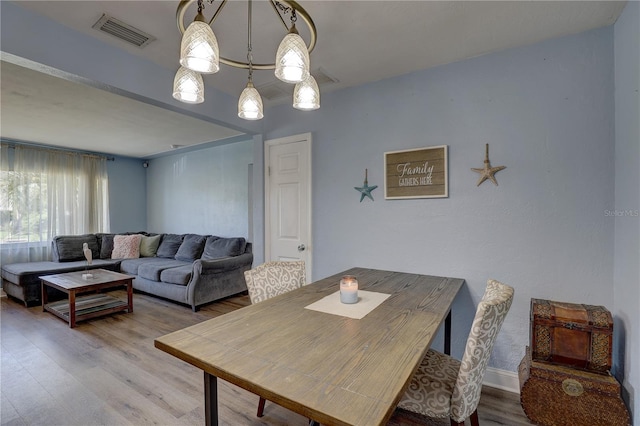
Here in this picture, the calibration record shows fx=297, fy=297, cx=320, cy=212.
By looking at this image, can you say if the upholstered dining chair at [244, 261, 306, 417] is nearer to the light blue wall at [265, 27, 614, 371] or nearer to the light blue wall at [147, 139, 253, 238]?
the light blue wall at [265, 27, 614, 371]

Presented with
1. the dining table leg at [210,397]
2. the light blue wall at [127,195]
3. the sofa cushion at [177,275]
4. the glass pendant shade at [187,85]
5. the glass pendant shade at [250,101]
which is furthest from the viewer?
the light blue wall at [127,195]

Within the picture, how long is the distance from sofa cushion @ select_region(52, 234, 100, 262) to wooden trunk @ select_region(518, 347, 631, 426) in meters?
6.21

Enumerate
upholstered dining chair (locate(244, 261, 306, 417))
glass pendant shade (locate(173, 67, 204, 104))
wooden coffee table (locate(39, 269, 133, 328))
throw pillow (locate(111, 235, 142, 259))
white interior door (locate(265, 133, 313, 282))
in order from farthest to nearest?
throw pillow (locate(111, 235, 142, 259))
wooden coffee table (locate(39, 269, 133, 328))
white interior door (locate(265, 133, 313, 282))
upholstered dining chair (locate(244, 261, 306, 417))
glass pendant shade (locate(173, 67, 204, 104))

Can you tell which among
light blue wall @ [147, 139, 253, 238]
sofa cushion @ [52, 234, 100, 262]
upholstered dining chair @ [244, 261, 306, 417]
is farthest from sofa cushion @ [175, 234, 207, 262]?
upholstered dining chair @ [244, 261, 306, 417]

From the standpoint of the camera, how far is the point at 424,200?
246cm

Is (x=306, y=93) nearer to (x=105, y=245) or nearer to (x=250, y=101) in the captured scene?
(x=250, y=101)

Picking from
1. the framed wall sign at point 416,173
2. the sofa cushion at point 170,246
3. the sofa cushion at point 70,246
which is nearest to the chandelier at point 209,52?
the framed wall sign at point 416,173

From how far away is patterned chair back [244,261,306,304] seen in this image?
1959 millimetres

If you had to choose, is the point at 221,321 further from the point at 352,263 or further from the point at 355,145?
the point at 355,145

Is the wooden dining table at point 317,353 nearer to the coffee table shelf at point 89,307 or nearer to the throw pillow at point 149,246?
the coffee table shelf at point 89,307

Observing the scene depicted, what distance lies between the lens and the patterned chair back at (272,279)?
77.1 inches

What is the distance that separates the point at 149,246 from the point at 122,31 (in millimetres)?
4430

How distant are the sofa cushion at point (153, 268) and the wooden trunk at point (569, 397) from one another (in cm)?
433

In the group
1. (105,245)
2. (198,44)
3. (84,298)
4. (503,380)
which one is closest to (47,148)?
(105,245)
